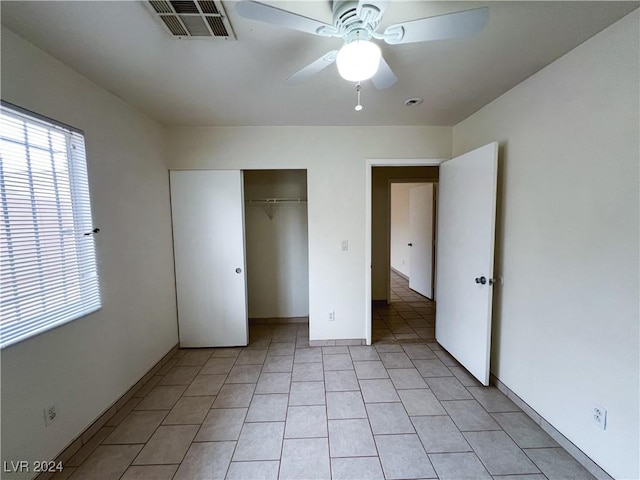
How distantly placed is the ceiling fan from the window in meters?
1.43

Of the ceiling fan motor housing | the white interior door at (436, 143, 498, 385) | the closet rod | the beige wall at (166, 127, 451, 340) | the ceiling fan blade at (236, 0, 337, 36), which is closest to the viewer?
the ceiling fan blade at (236, 0, 337, 36)

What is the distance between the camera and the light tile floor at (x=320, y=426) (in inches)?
61.9

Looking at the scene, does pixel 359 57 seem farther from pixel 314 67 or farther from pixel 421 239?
pixel 421 239

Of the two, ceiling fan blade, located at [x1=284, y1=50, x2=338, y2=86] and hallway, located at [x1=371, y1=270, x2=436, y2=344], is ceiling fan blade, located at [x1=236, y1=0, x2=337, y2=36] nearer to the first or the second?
ceiling fan blade, located at [x1=284, y1=50, x2=338, y2=86]

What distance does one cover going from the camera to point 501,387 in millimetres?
2252

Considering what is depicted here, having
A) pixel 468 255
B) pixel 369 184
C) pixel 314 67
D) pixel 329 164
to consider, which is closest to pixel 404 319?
pixel 468 255

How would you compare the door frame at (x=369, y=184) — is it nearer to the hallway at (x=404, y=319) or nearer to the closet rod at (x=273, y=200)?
the hallway at (x=404, y=319)

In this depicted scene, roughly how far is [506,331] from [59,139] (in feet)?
11.5

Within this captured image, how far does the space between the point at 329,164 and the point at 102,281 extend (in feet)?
7.44

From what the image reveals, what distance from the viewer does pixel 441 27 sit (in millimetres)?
1094

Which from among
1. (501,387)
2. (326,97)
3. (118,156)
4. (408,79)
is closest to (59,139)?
(118,156)

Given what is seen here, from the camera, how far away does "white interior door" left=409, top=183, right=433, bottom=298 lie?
4746 millimetres

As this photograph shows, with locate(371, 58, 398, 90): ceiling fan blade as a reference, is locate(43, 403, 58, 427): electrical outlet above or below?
below

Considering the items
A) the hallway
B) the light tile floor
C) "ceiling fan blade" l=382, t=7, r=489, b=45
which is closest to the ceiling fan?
"ceiling fan blade" l=382, t=7, r=489, b=45
